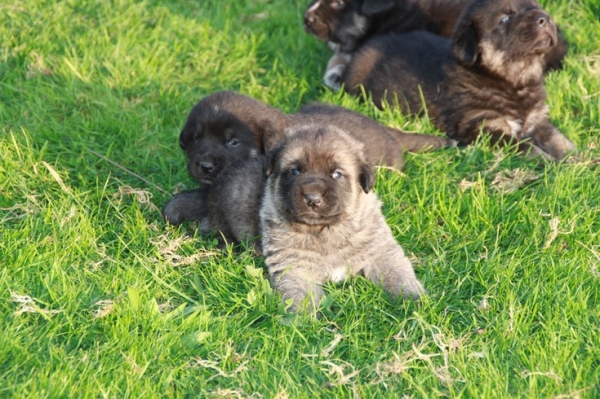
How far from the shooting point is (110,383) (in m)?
3.96

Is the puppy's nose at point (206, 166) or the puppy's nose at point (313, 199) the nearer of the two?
the puppy's nose at point (313, 199)

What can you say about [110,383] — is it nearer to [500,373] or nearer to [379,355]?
[379,355]

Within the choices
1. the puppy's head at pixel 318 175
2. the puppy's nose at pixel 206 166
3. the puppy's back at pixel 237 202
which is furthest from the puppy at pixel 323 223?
the puppy's nose at pixel 206 166

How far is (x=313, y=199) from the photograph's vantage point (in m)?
4.82

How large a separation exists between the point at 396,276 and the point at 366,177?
571 mm

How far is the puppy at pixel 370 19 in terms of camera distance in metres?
8.28

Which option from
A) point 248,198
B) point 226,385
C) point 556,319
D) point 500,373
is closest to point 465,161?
point 248,198

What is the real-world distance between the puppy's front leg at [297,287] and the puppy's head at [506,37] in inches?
107

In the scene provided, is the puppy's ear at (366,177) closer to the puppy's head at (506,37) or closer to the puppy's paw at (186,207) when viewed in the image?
the puppy's paw at (186,207)

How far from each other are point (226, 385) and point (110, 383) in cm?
52

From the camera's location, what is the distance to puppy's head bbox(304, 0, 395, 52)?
826 centimetres

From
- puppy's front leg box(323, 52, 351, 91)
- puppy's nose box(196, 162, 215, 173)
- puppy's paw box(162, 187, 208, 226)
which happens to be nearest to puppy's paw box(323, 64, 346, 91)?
puppy's front leg box(323, 52, 351, 91)

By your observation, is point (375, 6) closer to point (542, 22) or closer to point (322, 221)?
point (542, 22)

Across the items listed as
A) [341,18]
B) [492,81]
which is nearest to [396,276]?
[492,81]
